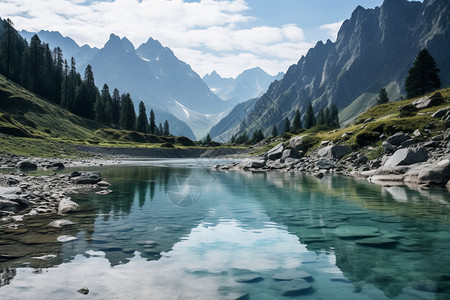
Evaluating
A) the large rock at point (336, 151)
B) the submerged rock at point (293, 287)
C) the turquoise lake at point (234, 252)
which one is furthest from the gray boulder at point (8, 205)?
the large rock at point (336, 151)

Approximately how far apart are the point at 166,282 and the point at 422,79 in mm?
100615

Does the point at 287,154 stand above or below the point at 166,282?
above

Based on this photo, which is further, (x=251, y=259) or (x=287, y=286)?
(x=251, y=259)

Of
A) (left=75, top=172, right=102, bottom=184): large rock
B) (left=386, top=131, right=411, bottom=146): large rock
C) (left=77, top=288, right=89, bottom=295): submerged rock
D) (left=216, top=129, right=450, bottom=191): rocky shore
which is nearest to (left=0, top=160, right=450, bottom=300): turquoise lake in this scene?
(left=77, top=288, right=89, bottom=295): submerged rock

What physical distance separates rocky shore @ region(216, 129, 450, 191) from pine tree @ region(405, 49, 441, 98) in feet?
156

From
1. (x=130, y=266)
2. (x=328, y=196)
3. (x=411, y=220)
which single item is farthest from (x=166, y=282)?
(x=328, y=196)

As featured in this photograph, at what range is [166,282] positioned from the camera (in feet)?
28.0

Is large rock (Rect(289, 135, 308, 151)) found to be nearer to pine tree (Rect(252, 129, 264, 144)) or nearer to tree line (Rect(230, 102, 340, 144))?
tree line (Rect(230, 102, 340, 144))

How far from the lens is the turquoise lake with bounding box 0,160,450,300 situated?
8.09 meters

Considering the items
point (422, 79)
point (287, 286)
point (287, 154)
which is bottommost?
point (287, 286)

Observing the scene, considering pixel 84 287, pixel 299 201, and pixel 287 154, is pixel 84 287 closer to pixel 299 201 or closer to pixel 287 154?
pixel 299 201

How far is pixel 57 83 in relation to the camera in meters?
148

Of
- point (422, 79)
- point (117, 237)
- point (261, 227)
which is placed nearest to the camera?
point (117, 237)

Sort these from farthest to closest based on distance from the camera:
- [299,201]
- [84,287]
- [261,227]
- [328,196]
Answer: [328,196], [299,201], [261,227], [84,287]
